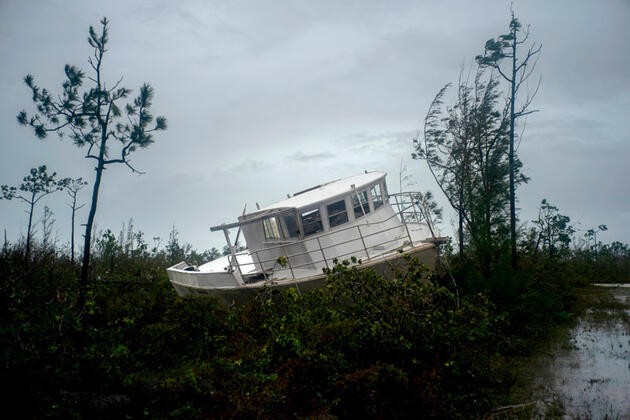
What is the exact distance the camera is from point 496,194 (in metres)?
17.2

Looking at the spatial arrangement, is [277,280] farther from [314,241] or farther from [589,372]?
[589,372]

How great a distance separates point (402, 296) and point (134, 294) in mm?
8139

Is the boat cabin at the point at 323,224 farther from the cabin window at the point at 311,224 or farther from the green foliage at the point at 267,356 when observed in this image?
the green foliage at the point at 267,356

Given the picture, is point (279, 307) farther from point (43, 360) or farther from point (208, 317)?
point (43, 360)

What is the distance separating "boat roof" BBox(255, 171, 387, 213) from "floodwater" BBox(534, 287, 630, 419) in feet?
20.7

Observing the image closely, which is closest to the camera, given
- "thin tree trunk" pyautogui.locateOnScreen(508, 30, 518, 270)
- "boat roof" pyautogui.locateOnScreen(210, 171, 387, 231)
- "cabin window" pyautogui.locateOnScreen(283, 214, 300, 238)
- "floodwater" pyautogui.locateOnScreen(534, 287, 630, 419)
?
"floodwater" pyautogui.locateOnScreen(534, 287, 630, 419)

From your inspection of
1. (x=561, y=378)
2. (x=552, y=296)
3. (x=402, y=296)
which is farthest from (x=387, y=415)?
(x=552, y=296)

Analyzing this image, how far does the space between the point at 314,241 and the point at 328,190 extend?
190 cm

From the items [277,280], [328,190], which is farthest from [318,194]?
[277,280]

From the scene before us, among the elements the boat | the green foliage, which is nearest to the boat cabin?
the boat

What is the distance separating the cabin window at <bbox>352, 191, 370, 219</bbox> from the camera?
44.8 feet

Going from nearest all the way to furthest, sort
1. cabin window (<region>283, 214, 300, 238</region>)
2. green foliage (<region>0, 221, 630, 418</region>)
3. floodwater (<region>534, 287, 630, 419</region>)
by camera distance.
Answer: green foliage (<region>0, 221, 630, 418</region>) → floodwater (<region>534, 287, 630, 419</region>) → cabin window (<region>283, 214, 300, 238</region>)

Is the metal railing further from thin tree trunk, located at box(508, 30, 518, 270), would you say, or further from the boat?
thin tree trunk, located at box(508, 30, 518, 270)

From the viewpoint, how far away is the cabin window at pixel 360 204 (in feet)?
44.8
